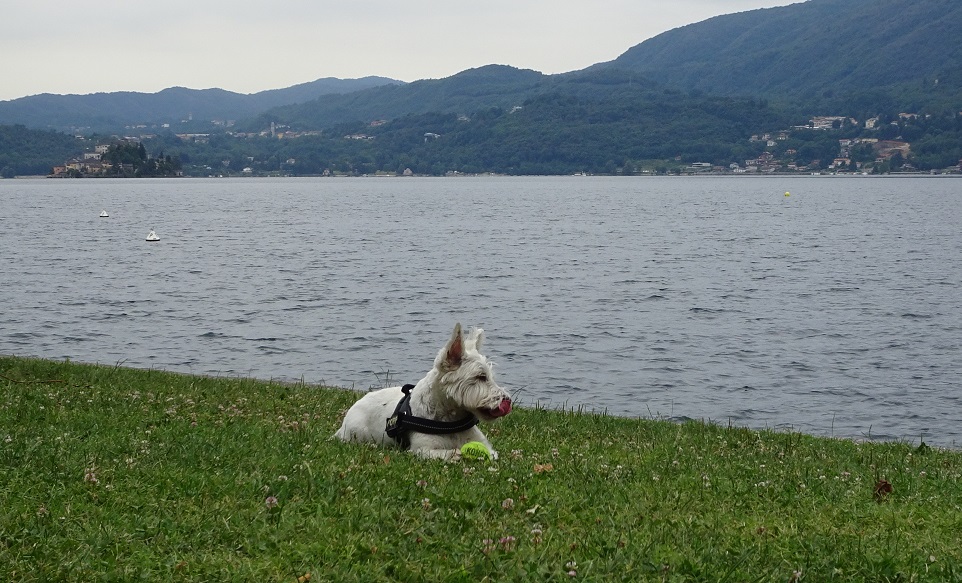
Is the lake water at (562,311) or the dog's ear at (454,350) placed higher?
the dog's ear at (454,350)

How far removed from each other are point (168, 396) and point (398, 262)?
190 ft

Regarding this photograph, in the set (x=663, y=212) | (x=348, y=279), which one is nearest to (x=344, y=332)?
(x=348, y=279)

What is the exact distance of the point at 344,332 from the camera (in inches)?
1647

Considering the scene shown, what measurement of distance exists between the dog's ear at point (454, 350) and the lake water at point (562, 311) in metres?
16.8

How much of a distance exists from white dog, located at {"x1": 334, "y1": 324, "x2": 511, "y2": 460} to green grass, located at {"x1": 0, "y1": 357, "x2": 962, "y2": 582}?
458mm

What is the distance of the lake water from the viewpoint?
31297mm

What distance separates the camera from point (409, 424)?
11.4 metres

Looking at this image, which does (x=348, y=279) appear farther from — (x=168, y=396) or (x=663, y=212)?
(x=663, y=212)

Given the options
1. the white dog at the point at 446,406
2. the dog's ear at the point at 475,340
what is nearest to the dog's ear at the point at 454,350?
the white dog at the point at 446,406

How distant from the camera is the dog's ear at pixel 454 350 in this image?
34.8 feet

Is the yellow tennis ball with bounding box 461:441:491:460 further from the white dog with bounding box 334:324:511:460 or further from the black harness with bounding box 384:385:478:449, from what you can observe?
the black harness with bounding box 384:385:478:449

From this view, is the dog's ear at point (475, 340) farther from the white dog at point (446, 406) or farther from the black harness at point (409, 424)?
the black harness at point (409, 424)

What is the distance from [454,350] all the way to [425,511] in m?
2.60

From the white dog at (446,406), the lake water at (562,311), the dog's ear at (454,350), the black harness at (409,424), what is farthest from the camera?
the lake water at (562,311)
